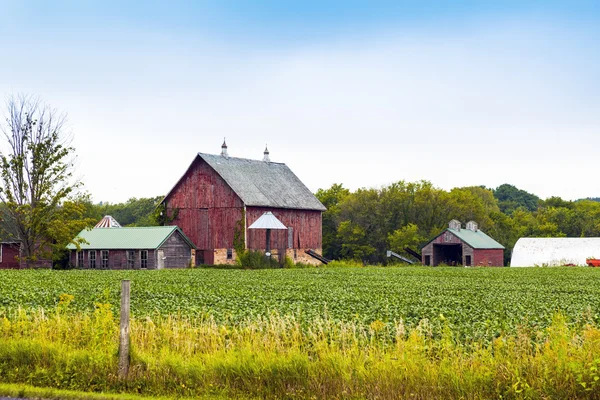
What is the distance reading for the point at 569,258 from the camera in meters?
73.0

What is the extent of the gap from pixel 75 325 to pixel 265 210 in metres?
47.7

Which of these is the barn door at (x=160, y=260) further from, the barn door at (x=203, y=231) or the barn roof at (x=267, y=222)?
the barn roof at (x=267, y=222)

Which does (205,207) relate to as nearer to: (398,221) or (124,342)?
(398,221)

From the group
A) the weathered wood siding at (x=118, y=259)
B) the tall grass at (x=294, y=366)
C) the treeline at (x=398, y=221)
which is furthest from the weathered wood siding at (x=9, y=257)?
the tall grass at (x=294, y=366)

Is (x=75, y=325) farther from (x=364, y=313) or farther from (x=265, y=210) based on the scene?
(x=265, y=210)

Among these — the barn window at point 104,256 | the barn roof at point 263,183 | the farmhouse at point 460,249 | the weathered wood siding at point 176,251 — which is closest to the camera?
the barn window at point 104,256

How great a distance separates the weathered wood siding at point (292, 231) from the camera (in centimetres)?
5956

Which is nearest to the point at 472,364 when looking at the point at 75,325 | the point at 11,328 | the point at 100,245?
the point at 75,325

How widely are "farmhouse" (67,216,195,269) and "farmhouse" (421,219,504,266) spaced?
27.0 metres

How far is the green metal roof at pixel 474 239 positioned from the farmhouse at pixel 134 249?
2842 cm

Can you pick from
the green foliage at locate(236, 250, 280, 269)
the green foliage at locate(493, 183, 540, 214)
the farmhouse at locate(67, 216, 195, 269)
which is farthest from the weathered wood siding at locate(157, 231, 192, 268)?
the green foliage at locate(493, 183, 540, 214)

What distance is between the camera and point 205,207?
60281 millimetres

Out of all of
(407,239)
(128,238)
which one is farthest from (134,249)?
(407,239)

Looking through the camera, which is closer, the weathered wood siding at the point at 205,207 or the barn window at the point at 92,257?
the barn window at the point at 92,257
